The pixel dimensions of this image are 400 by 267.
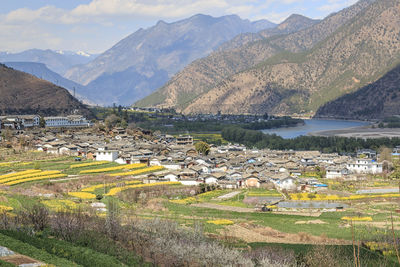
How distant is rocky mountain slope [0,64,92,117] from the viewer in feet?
409

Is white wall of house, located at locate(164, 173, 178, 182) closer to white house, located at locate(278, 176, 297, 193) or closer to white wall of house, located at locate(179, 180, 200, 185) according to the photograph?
white wall of house, located at locate(179, 180, 200, 185)

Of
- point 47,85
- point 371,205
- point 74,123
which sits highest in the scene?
point 47,85

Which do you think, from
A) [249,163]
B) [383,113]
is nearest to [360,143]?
[249,163]

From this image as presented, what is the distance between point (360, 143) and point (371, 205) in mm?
51137

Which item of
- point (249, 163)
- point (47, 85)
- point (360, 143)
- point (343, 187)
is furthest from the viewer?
point (47, 85)

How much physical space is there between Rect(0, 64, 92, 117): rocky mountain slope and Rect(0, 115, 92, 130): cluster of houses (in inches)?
593

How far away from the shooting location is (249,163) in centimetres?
7412

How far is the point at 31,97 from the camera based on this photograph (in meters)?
132

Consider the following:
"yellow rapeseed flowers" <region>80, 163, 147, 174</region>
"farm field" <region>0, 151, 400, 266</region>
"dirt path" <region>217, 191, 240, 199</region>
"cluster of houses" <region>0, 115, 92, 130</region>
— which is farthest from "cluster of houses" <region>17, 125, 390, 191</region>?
"cluster of houses" <region>0, 115, 92, 130</region>

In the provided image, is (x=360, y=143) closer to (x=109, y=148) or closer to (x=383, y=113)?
(x=109, y=148)

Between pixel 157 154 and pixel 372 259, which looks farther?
pixel 157 154

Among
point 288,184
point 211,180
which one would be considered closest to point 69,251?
point 211,180

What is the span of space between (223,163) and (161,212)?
29915 millimetres

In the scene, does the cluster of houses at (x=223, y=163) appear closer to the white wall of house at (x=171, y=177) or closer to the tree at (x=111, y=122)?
the white wall of house at (x=171, y=177)
